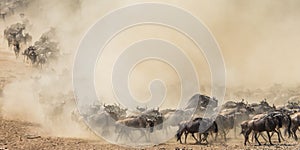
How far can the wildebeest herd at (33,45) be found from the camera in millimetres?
32291

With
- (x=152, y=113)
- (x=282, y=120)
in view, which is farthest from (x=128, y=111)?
(x=282, y=120)

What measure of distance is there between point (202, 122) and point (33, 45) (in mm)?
17285

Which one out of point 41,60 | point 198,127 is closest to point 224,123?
point 198,127

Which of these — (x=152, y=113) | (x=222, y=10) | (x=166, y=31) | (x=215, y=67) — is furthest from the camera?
(x=222, y=10)

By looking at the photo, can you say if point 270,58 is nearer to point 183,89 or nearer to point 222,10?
point 222,10

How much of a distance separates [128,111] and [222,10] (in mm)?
14747

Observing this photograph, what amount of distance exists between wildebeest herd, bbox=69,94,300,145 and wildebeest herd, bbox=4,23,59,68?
998 cm

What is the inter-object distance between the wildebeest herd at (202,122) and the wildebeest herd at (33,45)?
32.7ft

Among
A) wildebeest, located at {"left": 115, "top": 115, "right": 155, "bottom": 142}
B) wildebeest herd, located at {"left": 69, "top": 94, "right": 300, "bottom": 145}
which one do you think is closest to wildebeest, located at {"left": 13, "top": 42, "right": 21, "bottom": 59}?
wildebeest herd, located at {"left": 69, "top": 94, "right": 300, "bottom": 145}

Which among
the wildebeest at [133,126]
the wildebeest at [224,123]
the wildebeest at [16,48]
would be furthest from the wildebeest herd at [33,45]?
the wildebeest at [224,123]

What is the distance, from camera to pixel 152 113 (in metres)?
21.9

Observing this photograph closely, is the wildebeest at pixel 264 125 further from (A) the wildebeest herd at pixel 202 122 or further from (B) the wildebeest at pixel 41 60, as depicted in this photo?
(B) the wildebeest at pixel 41 60

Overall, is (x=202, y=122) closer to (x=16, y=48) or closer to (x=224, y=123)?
(x=224, y=123)

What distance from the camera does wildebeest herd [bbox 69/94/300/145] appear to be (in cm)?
2048
